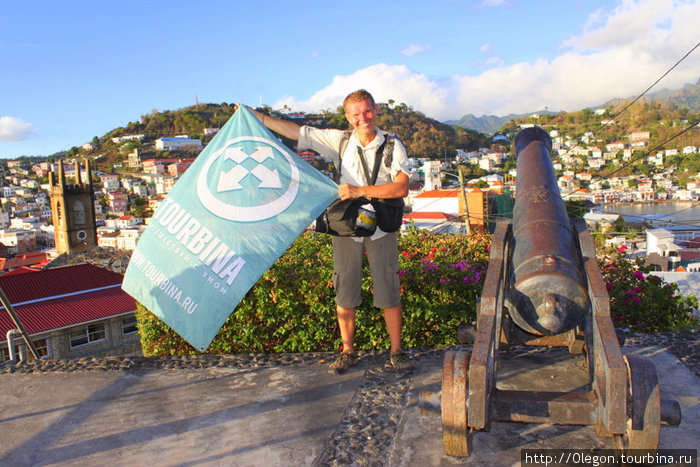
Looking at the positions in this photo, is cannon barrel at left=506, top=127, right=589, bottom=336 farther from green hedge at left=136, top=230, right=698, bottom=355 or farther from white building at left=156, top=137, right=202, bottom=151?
white building at left=156, top=137, right=202, bottom=151

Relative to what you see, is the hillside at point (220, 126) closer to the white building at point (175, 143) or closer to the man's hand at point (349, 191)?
the white building at point (175, 143)

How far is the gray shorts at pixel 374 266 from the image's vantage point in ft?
10.8

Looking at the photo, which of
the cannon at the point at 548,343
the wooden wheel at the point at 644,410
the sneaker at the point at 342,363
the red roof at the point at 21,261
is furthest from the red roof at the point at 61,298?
the red roof at the point at 21,261

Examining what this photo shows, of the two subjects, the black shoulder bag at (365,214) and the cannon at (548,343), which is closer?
the cannon at (548,343)

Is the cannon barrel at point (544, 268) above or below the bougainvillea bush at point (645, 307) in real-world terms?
above

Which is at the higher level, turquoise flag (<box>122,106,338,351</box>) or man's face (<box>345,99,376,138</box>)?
man's face (<box>345,99,376,138</box>)

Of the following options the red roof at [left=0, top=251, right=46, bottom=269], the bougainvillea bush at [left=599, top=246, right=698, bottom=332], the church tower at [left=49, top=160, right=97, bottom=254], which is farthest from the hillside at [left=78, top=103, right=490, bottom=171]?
the bougainvillea bush at [left=599, top=246, right=698, bottom=332]

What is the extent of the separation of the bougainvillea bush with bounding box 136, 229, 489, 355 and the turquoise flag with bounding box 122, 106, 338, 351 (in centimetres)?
76

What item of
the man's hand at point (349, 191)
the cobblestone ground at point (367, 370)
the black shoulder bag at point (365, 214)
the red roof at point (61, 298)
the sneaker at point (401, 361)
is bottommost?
the red roof at point (61, 298)

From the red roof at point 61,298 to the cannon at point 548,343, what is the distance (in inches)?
881

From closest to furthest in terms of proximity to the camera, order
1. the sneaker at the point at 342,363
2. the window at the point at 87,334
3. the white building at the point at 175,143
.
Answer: the sneaker at the point at 342,363, the window at the point at 87,334, the white building at the point at 175,143

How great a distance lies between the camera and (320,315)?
387cm

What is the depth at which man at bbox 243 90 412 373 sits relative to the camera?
314 cm

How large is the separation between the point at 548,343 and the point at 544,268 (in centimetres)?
83
